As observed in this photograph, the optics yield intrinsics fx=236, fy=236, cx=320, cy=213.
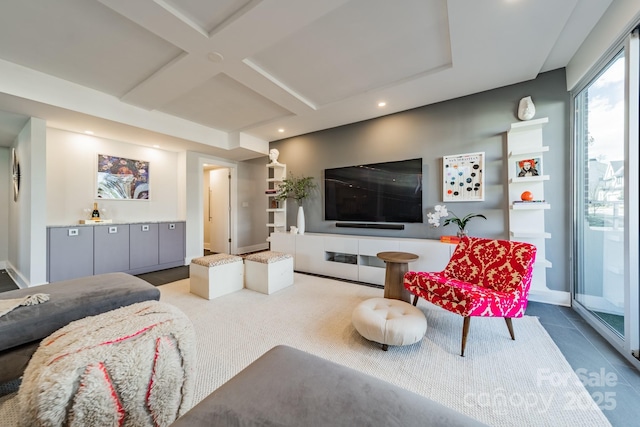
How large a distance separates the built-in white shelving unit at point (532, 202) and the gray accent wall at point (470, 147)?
0.08 m

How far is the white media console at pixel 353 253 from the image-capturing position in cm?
306

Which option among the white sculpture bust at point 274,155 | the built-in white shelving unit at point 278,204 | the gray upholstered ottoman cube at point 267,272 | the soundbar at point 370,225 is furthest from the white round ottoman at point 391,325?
the white sculpture bust at point 274,155

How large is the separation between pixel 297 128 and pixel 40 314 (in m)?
3.90

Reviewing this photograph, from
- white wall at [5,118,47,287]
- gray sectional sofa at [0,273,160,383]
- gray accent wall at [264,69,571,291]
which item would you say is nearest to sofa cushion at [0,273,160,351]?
gray sectional sofa at [0,273,160,383]

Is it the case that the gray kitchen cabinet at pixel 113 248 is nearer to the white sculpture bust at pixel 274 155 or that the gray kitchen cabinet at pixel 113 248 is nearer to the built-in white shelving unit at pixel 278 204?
the built-in white shelving unit at pixel 278 204

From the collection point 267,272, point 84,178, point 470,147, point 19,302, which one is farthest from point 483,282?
point 84,178

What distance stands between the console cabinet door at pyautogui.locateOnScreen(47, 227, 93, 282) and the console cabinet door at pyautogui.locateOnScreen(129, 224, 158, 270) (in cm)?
51

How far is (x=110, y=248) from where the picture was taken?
3.77 meters

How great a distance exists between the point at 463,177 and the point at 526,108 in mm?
996

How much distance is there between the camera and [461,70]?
262 cm

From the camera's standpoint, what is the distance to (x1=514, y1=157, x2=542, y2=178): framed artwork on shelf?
2.76 metres

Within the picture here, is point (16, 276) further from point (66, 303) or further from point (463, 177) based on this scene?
point (463, 177)

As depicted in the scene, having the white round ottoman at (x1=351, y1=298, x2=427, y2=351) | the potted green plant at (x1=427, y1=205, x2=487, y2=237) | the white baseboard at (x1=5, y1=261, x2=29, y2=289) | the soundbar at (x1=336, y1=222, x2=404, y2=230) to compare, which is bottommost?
the white baseboard at (x1=5, y1=261, x2=29, y2=289)

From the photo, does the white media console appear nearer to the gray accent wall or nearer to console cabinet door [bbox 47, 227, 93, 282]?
the gray accent wall
